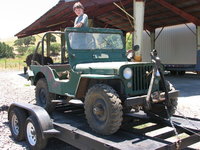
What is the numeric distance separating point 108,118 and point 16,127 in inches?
103

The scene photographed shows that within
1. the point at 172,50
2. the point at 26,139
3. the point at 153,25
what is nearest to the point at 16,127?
the point at 26,139

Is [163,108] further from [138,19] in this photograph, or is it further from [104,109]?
[138,19]

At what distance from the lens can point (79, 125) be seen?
4.96 m

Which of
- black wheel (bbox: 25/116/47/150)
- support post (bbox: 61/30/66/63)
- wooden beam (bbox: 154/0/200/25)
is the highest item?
wooden beam (bbox: 154/0/200/25)

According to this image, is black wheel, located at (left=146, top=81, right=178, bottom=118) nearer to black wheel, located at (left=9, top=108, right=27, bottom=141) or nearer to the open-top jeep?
the open-top jeep

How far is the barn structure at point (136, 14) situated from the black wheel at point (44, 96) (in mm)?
7955


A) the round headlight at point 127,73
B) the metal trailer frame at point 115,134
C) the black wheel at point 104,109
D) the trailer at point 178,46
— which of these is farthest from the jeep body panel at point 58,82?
the trailer at point 178,46

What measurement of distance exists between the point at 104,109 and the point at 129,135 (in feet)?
1.81

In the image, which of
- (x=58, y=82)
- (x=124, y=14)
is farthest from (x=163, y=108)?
(x=124, y=14)

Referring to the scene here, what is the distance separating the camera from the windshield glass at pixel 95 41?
564 cm

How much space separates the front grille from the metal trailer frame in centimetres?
68

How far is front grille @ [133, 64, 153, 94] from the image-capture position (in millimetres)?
4570

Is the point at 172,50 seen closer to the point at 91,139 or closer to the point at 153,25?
the point at 153,25

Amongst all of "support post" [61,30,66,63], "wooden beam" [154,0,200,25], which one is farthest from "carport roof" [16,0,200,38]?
"support post" [61,30,66,63]
